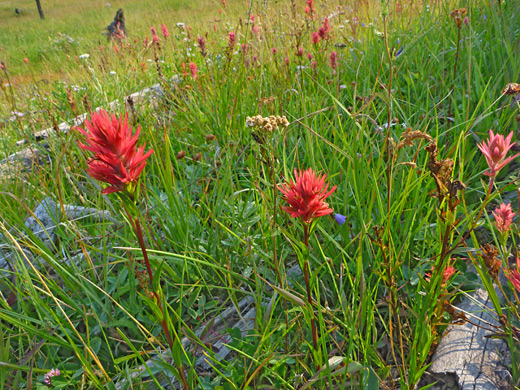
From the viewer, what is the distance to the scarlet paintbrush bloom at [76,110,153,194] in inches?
26.5

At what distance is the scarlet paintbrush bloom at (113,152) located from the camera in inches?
26.5

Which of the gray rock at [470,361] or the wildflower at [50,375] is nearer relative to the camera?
the gray rock at [470,361]

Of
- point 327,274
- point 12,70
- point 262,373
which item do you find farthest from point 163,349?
point 12,70

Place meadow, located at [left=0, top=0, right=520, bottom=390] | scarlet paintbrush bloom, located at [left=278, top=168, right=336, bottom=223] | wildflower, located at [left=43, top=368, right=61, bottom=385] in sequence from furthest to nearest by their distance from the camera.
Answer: wildflower, located at [left=43, top=368, right=61, bottom=385] < meadow, located at [left=0, top=0, right=520, bottom=390] < scarlet paintbrush bloom, located at [left=278, top=168, right=336, bottom=223]

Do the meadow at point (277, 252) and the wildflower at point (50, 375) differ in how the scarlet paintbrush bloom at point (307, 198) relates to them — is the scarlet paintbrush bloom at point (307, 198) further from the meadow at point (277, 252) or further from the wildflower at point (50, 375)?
the wildflower at point (50, 375)

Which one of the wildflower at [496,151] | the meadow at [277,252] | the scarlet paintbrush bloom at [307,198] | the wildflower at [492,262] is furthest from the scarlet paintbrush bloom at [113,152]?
the wildflower at [492,262]

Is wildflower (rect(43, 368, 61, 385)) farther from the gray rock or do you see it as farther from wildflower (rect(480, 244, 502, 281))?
wildflower (rect(480, 244, 502, 281))

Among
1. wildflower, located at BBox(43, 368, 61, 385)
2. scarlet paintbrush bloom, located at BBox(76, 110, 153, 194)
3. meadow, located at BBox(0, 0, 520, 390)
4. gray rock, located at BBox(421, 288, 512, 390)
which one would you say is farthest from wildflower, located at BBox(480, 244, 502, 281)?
wildflower, located at BBox(43, 368, 61, 385)

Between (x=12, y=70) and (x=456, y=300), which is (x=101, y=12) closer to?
(x=12, y=70)

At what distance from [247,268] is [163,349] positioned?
1.39 feet

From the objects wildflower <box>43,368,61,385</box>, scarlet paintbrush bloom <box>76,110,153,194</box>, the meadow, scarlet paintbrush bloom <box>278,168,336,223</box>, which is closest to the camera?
scarlet paintbrush bloom <box>76,110,153,194</box>

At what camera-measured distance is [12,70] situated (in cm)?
1111

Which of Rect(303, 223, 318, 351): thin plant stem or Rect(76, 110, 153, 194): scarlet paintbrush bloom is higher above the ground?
Rect(76, 110, 153, 194): scarlet paintbrush bloom

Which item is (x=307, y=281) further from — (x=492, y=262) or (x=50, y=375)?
(x=50, y=375)
